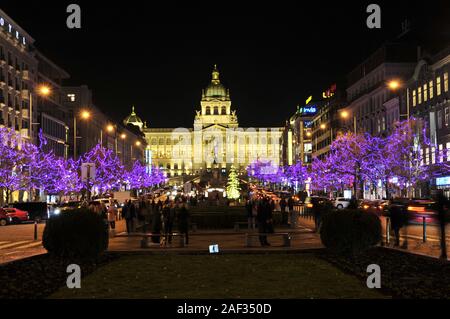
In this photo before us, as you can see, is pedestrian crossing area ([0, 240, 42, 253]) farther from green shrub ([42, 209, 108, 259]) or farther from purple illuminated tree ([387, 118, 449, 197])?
purple illuminated tree ([387, 118, 449, 197])

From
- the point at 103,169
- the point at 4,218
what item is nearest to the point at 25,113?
the point at 103,169

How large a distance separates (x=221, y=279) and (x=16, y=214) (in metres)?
38.5

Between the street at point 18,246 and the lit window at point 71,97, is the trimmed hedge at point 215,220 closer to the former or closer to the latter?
the street at point 18,246

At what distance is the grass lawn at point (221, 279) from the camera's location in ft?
49.8

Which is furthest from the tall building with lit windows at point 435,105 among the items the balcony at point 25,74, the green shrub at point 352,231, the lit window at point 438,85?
the green shrub at point 352,231

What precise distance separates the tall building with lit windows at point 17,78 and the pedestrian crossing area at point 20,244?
42.8 m

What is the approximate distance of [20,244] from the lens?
32000mm

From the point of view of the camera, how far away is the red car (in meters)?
52.9

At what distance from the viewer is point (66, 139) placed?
10894cm

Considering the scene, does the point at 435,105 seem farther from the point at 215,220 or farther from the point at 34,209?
the point at 34,209

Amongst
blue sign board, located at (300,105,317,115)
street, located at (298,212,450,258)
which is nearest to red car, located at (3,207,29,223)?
street, located at (298,212,450,258)

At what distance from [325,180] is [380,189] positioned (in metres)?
12.0

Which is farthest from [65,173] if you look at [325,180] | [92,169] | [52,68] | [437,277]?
[437,277]
